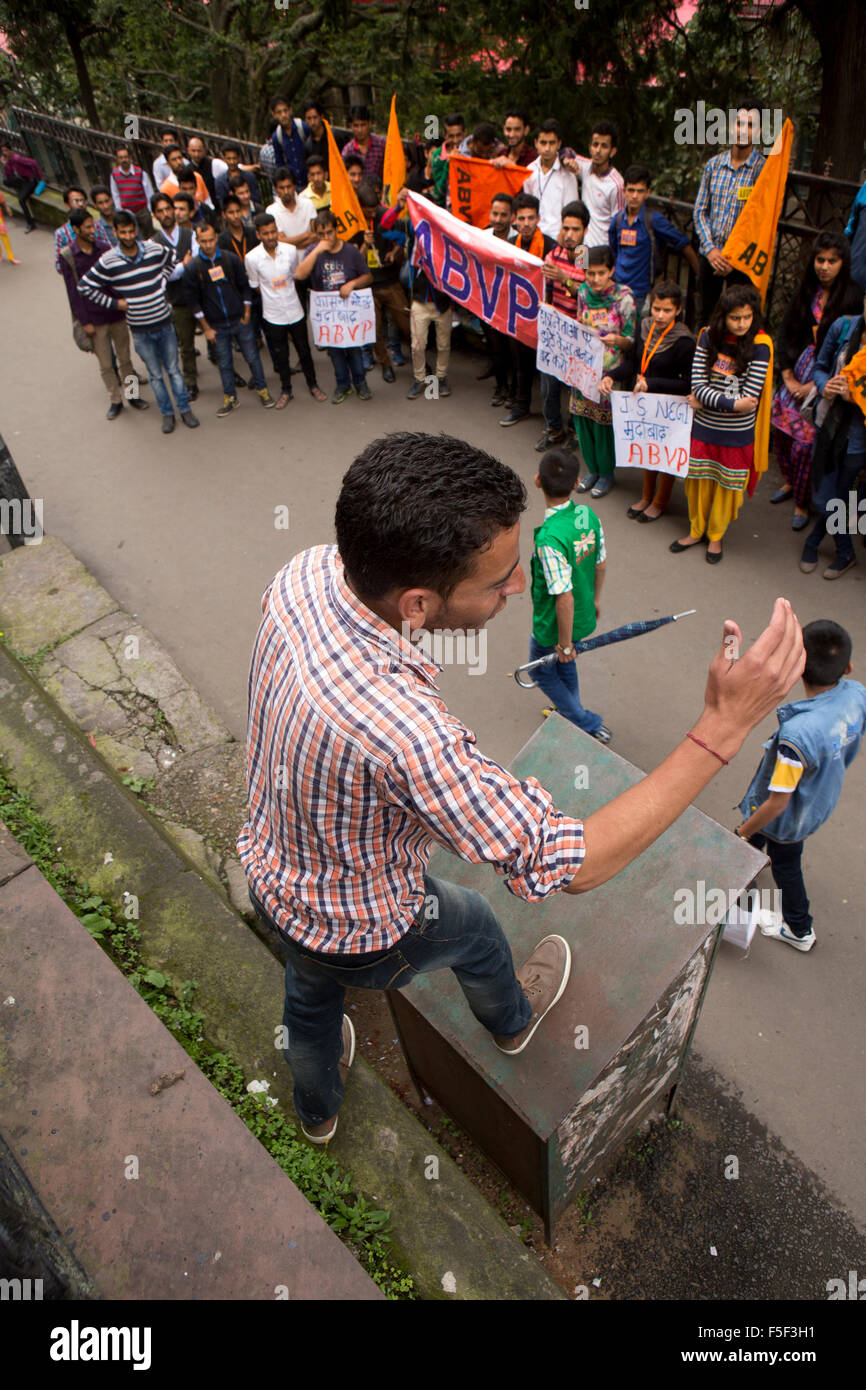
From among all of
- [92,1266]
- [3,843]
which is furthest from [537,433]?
[92,1266]

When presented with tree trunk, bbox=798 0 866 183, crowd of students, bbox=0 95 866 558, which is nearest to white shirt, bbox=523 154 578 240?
crowd of students, bbox=0 95 866 558

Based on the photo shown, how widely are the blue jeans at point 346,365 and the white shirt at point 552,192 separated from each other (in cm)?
198

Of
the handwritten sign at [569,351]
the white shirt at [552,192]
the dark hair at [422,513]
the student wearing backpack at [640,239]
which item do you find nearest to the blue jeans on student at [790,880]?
the dark hair at [422,513]

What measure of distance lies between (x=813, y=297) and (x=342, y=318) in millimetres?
4070

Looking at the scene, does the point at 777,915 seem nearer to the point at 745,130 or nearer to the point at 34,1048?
the point at 34,1048

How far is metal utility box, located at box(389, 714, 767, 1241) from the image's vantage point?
8.45ft

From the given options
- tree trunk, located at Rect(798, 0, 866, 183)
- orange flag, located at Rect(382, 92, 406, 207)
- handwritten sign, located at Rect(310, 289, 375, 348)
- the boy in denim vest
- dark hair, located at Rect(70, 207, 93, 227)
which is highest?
tree trunk, located at Rect(798, 0, 866, 183)

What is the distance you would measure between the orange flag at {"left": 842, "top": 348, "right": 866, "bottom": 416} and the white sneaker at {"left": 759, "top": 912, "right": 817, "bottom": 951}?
3.15 m

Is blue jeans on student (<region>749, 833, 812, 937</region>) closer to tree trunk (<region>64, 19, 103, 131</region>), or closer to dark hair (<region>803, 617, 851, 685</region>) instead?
dark hair (<region>803, 617, 851, 685</region>)

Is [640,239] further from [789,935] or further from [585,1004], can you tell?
[585,1004]

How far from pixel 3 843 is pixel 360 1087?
176 cm

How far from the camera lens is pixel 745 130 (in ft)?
20.5

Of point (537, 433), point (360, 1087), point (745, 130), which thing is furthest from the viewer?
point (537, 433)

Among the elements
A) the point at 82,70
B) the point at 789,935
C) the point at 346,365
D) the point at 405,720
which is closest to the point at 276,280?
the point at 346,365
